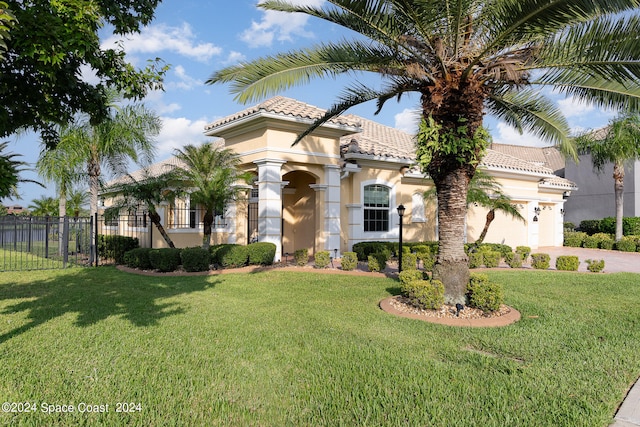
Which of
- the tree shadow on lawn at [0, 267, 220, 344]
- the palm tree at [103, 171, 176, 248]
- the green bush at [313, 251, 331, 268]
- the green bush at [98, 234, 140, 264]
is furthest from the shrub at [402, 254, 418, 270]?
the green bush at [98, 234, 140, 264]

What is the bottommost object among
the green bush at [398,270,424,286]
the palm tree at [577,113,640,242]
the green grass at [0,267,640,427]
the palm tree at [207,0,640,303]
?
Answer: the green grass at [0,267,640,427]

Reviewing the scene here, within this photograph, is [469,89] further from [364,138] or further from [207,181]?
[364,138]

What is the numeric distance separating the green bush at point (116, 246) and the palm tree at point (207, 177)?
3.96 m

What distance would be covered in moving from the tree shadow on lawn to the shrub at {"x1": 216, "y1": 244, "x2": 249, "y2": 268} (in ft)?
4.30

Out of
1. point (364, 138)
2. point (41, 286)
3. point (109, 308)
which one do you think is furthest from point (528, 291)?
point (41, 286)

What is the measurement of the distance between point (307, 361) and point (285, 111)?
10.3 metres

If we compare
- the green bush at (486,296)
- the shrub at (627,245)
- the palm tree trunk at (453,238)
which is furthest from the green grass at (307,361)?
the shrub at (627,245)

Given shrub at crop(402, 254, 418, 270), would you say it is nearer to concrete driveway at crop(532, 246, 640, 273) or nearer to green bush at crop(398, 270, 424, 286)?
green bush at crop(398, 270, 424, 286)

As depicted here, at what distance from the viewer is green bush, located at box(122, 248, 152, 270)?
514 inches

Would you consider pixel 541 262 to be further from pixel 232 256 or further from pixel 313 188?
pixel 232 256

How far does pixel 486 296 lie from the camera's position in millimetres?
7254

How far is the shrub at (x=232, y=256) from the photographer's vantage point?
42.2 ft

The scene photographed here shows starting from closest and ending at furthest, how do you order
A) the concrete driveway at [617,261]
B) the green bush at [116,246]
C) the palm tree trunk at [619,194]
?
the concrete driveway at [617,261], the green bush at [116,246], the palm tree trunk at [619,194]

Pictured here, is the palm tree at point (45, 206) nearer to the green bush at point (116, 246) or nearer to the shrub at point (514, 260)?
the green bush at point (116, 246)
